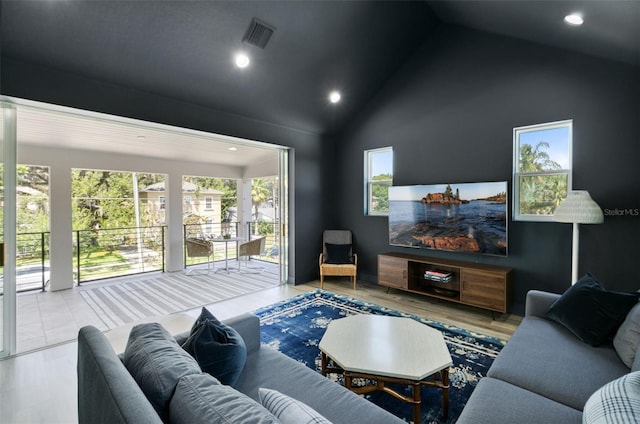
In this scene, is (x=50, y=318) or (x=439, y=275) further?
(x=439, y=275)

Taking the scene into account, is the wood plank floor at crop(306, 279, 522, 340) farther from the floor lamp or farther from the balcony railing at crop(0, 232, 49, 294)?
the balcony railing at crop(0, 232, 49, 294)

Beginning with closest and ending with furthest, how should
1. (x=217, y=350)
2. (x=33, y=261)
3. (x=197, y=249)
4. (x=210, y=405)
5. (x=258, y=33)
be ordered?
(x=210, y=405) → (x=217, y=350) → (x=258, y=33) → (x=33, y=261) → (x=197, y=249)

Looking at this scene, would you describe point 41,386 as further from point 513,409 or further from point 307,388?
point 513,409

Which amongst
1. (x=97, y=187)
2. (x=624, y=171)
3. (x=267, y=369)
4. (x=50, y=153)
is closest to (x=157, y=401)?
(x=267, y=369)

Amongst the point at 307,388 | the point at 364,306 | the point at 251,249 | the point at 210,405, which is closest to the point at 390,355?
the point at 307,388

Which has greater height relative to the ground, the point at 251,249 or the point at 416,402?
the point at 251,249

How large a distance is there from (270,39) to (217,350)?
122 inches

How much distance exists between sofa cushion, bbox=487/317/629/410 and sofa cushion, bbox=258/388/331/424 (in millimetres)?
1291

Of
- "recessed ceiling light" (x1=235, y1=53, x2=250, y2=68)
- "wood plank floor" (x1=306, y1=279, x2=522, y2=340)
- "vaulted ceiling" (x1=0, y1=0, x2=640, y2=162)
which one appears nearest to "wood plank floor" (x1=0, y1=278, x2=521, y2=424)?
"wood plank floor" (x1=306, y1=279, x2=522, y2=340)

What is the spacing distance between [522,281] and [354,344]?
270cm

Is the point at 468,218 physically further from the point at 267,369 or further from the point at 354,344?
the point at 267,369

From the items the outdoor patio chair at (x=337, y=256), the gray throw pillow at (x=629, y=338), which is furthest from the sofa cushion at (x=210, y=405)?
the outdoor patio chair at (x=337, y=256)

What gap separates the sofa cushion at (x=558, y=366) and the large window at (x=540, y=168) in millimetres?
1928

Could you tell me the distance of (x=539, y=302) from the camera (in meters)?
2.45
